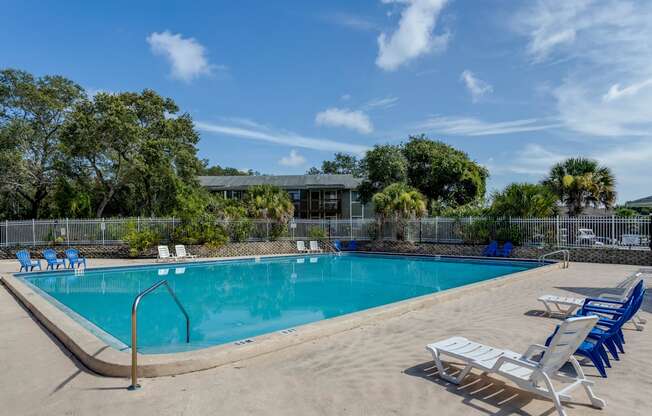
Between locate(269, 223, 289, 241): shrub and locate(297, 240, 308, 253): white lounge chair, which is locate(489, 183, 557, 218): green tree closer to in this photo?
locate(297, 240, 308, 253): white lounge chair

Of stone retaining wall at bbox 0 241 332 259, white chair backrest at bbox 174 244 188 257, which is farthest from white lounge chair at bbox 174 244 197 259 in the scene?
stone retaining wall at bbox 0 241 332 259

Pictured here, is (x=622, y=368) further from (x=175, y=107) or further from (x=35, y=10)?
(x=175, y=107)

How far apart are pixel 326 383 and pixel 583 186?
2095 cm

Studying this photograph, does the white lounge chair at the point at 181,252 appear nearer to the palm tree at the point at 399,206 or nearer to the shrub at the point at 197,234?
the shrub at the point at 197,234

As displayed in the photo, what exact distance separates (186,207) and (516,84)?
56.6 feet

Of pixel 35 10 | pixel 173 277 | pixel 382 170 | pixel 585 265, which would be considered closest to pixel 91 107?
pixel 35 10

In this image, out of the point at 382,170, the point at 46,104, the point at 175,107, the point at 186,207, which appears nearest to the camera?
the point at 186,207

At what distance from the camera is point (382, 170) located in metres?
34.2

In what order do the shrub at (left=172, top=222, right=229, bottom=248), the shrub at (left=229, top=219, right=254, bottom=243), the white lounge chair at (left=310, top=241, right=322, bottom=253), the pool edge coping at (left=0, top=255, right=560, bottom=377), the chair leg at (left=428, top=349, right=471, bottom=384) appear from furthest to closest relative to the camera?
the white lounge chair at (left=310, top=241, right=322, bottom=253), the shrub at (left=229, top=219, right=254, bottom=243), the shrub at (left=172, top=222, right=229, bottom=248), the pool edge coping at (left=0, top=255, right=560, bottom=377), the chair leg at (left=428, top=349, right=471, bottom=384)

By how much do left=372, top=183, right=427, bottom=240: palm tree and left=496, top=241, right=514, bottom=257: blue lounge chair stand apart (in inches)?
206

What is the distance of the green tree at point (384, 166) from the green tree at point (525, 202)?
12612 millimetres

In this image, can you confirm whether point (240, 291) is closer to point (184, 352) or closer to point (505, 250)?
point (184, 352)

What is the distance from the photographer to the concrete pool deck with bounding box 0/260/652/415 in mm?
3893

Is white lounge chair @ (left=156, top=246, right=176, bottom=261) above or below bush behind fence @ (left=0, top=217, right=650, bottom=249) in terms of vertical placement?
below
